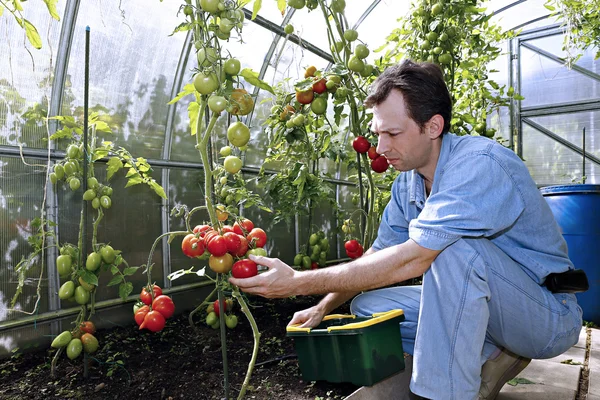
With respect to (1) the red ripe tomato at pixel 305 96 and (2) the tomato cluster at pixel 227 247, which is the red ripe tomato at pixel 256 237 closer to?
(2) the tomato cluster at pixel 227 247

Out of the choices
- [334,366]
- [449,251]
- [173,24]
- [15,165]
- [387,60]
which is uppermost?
[173,24]

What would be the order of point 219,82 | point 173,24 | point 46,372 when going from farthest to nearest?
point 173,24, point 46,372, point 219,82

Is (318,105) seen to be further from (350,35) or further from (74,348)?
(74,348)

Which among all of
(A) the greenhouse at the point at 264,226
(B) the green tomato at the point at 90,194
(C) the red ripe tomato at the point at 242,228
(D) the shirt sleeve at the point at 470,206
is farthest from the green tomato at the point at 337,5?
(B) the green tomato at the point at 90,194

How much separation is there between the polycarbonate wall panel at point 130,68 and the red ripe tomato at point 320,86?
3.91 feet

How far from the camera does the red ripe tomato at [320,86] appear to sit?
2051mm

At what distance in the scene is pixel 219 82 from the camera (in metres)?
1.15

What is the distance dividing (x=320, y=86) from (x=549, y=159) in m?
5.39

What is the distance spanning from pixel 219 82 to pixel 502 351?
129cm

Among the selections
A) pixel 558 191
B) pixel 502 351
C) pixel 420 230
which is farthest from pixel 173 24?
pixel 558 191

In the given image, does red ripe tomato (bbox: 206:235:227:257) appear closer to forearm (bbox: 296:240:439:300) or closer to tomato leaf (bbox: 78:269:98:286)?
forearm (bbox: 296:240:439:300)

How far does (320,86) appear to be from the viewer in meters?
2.05

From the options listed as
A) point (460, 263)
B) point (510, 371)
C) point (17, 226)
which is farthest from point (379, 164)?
point (17, 226)

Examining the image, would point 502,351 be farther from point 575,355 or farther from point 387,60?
point 387,60
